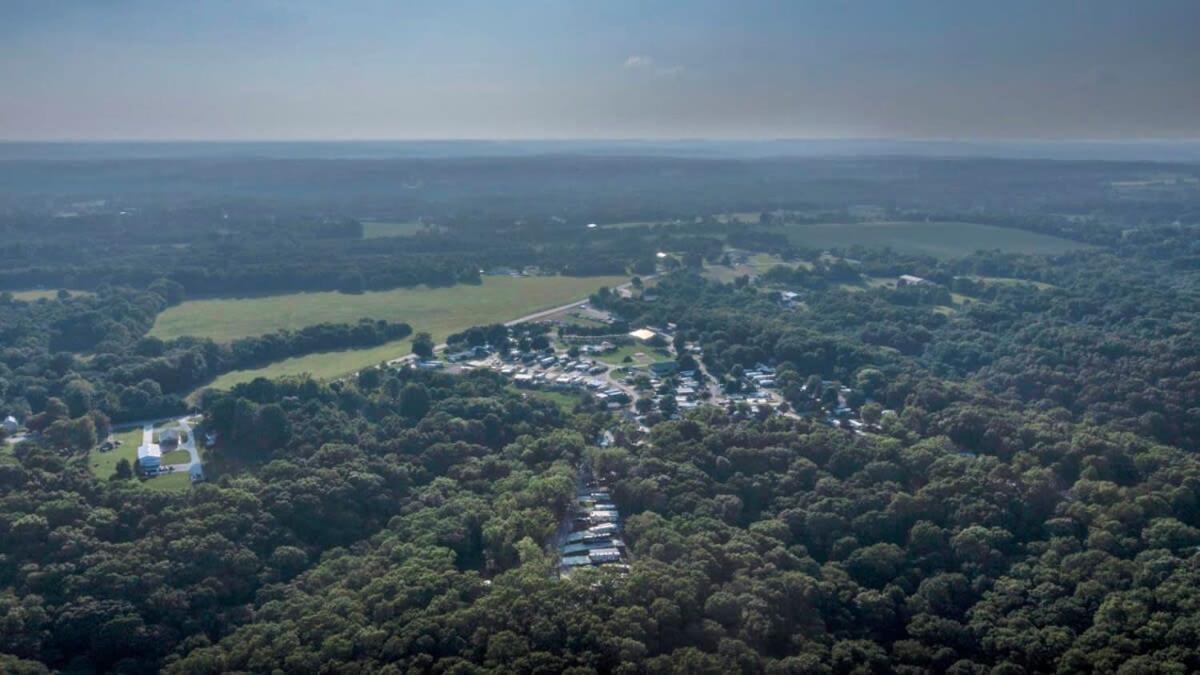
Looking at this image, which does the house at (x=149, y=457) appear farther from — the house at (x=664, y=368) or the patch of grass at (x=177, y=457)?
the house at (x=664, y=368)

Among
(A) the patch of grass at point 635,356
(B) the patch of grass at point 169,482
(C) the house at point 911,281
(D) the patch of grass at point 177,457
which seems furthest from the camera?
(C) the house at point 911,281

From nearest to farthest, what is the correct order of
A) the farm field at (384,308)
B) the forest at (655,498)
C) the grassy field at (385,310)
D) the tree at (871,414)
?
the forest at (655,498)
the tree at (871,414)
the grassy field at (385,310)
the farm field at (384,308)

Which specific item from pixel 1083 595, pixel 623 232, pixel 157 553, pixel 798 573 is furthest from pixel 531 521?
pixel 623 232

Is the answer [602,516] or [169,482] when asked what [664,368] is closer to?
[602,516]

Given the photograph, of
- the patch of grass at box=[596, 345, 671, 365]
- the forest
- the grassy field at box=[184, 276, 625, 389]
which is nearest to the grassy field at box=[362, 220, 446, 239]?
the grassy field at box=[184, 276, 625, 389]

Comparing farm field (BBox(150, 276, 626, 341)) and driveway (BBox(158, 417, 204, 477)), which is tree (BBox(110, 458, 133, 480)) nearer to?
driveway (BBox(158, 417, 204, 477))

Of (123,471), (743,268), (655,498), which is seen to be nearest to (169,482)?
(123,471)

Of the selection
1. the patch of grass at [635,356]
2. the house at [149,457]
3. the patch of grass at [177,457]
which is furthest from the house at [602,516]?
the patch of grass at [635,356]
